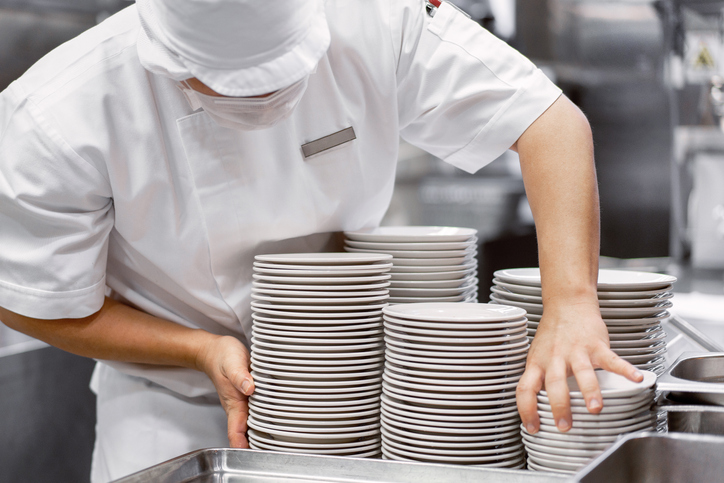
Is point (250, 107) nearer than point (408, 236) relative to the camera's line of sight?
Yes

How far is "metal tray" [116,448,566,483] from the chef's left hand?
0.28 ft

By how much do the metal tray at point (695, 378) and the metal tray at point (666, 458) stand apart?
14 cm

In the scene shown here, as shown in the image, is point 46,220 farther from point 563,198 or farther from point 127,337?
point 563,198

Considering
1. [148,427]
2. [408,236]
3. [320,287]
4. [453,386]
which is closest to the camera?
[453,386]

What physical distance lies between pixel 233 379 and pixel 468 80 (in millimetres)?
677

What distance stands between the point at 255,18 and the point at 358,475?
64cm

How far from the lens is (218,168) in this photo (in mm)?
1200

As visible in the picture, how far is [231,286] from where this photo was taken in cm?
128

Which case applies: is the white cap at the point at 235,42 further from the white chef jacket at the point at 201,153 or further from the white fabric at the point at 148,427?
the white fabric at the point at 148,427

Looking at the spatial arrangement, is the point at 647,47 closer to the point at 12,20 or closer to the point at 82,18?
the point at 82,18

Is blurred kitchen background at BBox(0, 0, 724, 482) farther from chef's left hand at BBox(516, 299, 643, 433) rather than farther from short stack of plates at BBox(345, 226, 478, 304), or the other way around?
chef's left hand at BBox(516, 299, 643, 433)

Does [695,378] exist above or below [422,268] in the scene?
below

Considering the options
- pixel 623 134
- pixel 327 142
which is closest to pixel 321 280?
pixel 327 142

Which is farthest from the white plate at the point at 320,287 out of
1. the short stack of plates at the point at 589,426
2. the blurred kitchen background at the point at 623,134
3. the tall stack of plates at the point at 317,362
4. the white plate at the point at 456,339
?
the blurred kitchen background at the point at 623,134
